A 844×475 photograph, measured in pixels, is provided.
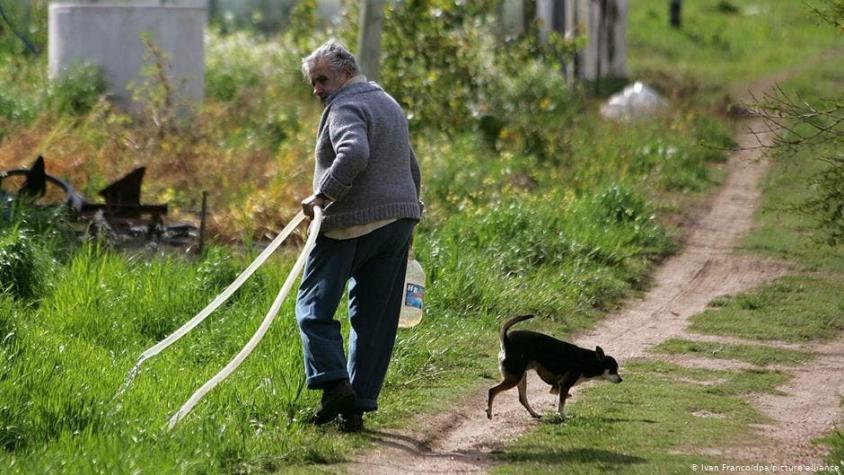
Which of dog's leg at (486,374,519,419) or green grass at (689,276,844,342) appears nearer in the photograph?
dog's leg at (486,374,519,419)

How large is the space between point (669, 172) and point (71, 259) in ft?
28.0

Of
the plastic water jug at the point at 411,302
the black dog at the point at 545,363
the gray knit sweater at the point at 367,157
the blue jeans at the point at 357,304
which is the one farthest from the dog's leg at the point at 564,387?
the gray knit sweater at the point at 367,157

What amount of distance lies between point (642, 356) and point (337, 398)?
309 centimetres

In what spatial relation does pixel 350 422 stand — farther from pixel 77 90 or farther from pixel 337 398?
pixel 77 90

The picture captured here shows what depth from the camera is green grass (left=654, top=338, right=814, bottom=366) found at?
9.23 metres

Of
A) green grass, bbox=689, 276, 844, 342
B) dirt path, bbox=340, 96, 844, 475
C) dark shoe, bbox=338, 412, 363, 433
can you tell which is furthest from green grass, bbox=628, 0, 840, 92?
dark shoe, bbox=338, 412, 363, 433

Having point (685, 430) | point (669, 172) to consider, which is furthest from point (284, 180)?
point (685, 430)

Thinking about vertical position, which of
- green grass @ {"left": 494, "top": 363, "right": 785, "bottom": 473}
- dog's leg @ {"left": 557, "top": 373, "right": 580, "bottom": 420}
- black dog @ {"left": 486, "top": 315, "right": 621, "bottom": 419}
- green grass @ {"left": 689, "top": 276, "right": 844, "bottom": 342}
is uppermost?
black dog @ {"left": 486, "top": 315, "right": 621, "bottom": 419}

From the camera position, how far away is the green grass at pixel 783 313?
33.3 ft

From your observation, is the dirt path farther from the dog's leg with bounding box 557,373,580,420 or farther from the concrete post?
the concrete post

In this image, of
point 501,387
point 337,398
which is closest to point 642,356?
point 501,387

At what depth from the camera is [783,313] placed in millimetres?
10812

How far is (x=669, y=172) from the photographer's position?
652 inches

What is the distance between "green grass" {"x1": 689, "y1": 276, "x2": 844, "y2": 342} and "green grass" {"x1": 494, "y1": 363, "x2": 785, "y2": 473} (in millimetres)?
1393
